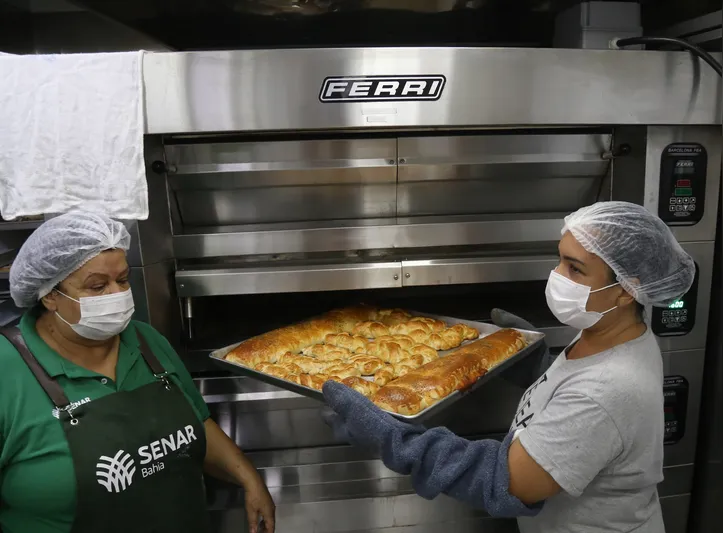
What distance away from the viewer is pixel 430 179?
1647mm

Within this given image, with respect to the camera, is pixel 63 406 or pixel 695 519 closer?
pixel 63 406

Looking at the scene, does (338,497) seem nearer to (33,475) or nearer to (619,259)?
(33,475)

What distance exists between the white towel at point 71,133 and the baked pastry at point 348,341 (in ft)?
2.61

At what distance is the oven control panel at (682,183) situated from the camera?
5.11 ft

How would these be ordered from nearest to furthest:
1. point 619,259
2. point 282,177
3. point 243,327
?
point 619,259 → point 282,177 → point 243,327

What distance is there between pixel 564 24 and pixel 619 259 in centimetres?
117

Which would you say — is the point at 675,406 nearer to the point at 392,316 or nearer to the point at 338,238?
the point at 392,316

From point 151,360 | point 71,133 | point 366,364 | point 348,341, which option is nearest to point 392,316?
point 348,341

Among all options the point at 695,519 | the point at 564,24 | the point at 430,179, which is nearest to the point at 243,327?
the point at 430,179

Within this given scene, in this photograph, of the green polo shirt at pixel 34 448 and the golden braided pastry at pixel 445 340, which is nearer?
the green polo shirt at pixel 34 448

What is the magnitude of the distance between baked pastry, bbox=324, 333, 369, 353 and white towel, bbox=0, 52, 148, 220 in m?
0.79

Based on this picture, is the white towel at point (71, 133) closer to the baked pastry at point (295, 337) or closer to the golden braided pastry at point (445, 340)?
the baked pastry at point (295, 337)

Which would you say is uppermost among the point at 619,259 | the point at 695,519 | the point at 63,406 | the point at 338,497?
the point at 619,259

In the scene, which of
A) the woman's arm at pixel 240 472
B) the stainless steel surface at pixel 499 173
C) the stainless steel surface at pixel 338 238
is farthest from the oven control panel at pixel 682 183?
the woman's arm at pixel 240 472
